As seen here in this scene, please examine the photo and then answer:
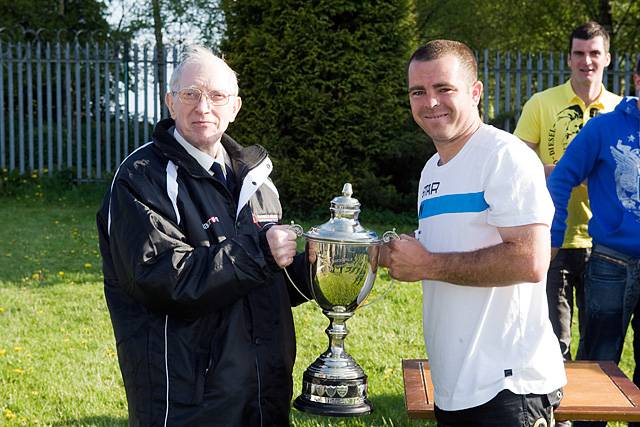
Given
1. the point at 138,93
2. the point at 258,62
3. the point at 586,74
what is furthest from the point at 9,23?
the point at 586,74

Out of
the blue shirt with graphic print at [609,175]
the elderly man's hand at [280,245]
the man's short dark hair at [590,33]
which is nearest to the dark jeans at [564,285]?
the blue shirt with graphic print at [609,175]

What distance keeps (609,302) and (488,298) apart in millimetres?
1912

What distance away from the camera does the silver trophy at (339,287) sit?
107 inches

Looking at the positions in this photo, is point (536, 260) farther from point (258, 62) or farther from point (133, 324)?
point (258, 62)

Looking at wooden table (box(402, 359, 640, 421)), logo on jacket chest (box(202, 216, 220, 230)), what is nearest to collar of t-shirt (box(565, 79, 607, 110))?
wooden table (box(402, 359, 640, 421))

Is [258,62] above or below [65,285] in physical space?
above

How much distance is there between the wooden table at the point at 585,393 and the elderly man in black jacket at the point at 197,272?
0.65 metres

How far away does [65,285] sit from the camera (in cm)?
770

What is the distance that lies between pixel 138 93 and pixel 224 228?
36.3 ft

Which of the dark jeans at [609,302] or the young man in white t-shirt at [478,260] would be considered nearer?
the young man in white t-shirt at [478,260]

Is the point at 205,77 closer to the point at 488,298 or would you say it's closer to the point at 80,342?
the point at 488,298

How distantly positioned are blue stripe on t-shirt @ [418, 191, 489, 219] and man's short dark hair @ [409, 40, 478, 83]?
394 millimetres

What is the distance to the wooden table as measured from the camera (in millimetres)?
3119

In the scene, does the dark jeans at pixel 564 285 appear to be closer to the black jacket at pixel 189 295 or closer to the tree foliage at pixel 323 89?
the black jacket at pixel 189 295
